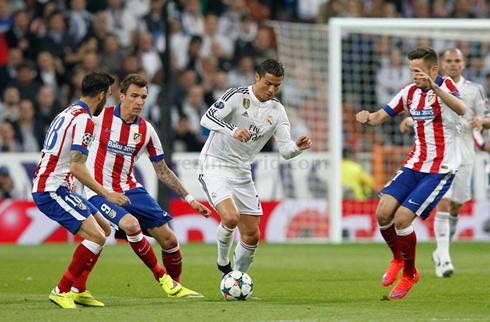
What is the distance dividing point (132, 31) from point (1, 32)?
275 centimetres

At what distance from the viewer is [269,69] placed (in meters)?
7.20

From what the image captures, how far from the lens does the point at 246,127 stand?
7.51 m

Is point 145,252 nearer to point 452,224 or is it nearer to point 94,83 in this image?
point 94,83

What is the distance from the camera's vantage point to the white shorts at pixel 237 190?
7402 mm

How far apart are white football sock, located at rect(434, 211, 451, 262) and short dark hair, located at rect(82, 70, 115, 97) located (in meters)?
4.62

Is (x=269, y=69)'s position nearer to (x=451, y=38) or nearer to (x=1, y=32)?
(x=451, y=38)

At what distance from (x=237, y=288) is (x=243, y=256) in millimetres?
644

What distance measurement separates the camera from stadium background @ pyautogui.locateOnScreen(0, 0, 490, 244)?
1490 cm

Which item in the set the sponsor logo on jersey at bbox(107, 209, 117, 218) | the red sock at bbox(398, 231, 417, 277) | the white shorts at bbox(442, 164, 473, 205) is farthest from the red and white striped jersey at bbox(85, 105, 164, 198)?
the white shorts at bbox(442, 164, 473, 205)

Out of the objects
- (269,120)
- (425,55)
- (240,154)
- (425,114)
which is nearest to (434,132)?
(425,114)

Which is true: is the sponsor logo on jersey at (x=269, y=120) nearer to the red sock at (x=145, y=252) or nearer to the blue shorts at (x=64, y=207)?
the red sock at (x=145, y=252)

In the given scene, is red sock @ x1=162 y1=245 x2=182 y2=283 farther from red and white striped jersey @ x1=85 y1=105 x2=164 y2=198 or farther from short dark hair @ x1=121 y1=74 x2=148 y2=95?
short dark hair @ x1=121 y1=74 x2=148 y2=95

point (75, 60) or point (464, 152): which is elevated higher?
point (75, 60)

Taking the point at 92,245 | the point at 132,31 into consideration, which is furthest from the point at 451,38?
the point at 92,245
